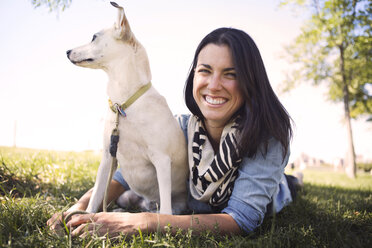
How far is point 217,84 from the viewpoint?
183 cm

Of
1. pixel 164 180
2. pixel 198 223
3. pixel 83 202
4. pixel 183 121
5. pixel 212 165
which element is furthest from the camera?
pixel 183 121

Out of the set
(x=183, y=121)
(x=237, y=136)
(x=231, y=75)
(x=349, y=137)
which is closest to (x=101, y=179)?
(x=183, y=121)

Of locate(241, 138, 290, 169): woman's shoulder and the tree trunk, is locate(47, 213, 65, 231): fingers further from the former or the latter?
the tree trunk

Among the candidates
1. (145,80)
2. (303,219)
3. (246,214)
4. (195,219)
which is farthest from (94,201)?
(303,219)

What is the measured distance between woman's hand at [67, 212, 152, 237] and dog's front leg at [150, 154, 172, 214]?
0.24m

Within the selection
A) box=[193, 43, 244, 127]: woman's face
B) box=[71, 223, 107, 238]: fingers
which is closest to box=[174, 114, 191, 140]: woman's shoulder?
box=[193, 43, 244, 127]: woman's face

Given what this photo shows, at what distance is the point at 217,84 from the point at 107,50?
814 millimetres

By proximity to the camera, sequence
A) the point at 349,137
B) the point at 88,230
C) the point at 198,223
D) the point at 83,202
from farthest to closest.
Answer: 1. the point at 349,137
2. the point at 83,202
3. the point at 198,223
4. the point at 88,230

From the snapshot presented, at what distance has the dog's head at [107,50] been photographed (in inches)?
73.0

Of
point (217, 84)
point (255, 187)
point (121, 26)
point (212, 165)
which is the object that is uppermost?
point (121, 26)

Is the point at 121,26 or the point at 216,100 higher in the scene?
the point at 121,26

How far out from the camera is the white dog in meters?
1.82

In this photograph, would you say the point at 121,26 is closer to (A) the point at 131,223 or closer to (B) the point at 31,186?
(A) the point at 131,223

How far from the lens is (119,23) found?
5.98ft
